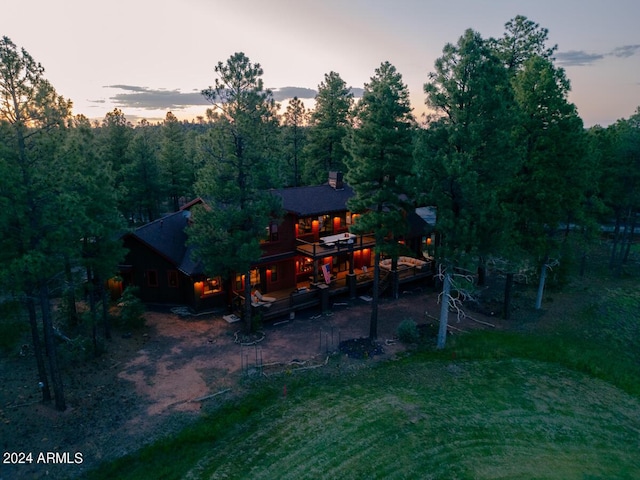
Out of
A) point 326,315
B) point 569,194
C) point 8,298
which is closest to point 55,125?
point 8,298

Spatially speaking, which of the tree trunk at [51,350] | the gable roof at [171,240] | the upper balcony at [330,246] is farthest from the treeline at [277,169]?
the upper balcony at [330,246]

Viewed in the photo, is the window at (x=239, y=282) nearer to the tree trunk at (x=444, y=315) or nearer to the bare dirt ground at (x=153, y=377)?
the bare dirt ground at (x=153, y=377)

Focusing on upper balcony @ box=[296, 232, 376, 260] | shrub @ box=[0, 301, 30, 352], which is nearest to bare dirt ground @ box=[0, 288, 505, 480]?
shrub @ box=[0, 301, 30, 352]

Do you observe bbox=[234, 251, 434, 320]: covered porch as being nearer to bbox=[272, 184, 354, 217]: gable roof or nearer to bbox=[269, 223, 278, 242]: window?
bbox=[272, 184, 354, 217]: gable roof

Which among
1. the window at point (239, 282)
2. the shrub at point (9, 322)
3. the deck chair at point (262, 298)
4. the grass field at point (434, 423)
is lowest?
the grass field at point (434, 423)

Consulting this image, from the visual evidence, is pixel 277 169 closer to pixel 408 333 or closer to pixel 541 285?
pixel 408 333
